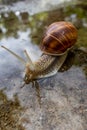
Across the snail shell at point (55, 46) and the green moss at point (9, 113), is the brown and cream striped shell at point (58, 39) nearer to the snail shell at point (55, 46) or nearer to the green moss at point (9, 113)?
the snail shell at point (55, 46)

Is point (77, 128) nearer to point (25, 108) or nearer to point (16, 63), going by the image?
point (25, 108)

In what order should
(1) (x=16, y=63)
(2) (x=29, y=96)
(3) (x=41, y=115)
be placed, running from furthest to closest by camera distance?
(1) (x=16, y=63) → (2) (x=29, y=96) → (3) (x=41, y=115)

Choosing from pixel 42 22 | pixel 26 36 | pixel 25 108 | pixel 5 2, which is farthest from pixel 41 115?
pixel 5 2

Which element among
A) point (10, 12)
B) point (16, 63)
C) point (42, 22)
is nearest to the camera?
point (16, 63)

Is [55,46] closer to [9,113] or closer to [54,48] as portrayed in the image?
[54,48]

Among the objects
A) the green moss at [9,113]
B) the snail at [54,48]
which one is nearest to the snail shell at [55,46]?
the snail at [54,48]

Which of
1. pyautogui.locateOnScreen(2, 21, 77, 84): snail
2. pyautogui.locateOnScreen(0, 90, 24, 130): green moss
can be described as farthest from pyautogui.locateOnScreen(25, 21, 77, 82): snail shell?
pyautogui.locateOnScreen(0, 90, 24, 130): green moss

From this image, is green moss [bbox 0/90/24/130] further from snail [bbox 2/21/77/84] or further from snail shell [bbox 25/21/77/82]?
snail shell [bbox 25/21/77/82]
